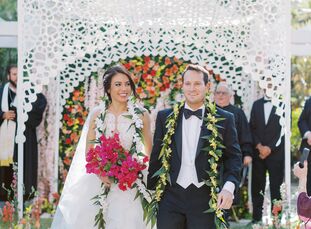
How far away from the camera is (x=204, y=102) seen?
530cm

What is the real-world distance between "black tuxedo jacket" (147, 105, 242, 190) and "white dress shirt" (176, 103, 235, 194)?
3 centimetres

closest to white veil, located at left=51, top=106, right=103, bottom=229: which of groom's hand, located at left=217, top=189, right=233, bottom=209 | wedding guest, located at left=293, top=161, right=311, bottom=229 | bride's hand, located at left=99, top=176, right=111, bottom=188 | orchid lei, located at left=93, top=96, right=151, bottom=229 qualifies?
orchid lei, located at left=93, top=96, right=151, bottom=229

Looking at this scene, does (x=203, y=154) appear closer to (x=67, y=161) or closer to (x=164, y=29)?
(x=164, y=29)

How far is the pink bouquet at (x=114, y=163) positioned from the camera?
19.7 ft

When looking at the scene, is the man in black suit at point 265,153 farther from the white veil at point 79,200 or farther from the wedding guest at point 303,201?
the wedding guest at point 303,201

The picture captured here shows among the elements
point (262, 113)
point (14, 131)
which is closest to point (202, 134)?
point (262, 113)

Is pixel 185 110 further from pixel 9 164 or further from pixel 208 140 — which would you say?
pixel 9 164

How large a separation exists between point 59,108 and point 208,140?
478 cm

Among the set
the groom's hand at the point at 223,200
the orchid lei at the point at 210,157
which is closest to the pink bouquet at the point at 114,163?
the orchid lei at the point at 210,157

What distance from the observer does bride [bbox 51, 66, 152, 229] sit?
630 centimetres

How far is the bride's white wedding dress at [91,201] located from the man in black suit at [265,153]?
2.74 meters

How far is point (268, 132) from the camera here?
8.73 metres

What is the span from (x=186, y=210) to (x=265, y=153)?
152 inches

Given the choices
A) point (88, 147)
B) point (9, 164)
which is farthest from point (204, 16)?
→ point (9, 164)
